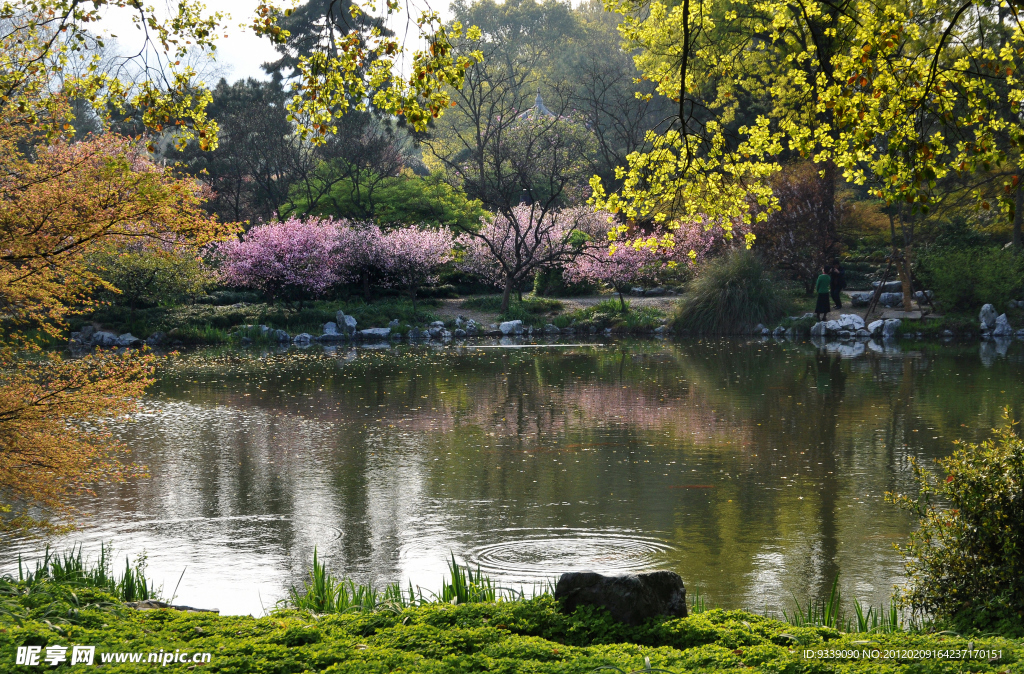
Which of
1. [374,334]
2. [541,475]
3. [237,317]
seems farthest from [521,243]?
[541,475]

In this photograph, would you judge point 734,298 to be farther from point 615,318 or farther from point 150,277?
point 150,277

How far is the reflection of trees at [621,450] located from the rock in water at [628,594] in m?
1.48

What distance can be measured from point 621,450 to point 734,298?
17036 mm

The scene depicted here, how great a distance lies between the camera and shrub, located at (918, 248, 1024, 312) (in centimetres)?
2519

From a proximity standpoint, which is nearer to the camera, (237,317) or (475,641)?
(475,641)

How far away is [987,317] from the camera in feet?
82.4

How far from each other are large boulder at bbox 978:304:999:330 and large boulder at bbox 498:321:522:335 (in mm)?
13224

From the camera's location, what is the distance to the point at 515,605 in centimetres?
479

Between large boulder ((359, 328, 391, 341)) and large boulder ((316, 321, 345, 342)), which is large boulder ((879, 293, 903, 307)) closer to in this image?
large boulder ((359, 328, 391, 341))

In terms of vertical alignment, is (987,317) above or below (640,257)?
below

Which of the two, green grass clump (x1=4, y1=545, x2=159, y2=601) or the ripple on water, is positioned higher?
green grass clump (x1=4, y1=545, x2=159, y2=601)

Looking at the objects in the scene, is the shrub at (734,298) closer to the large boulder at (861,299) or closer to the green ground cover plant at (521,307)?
the large boulder at (861,299)

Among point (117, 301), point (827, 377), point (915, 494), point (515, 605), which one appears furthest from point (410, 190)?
point (515, 605)

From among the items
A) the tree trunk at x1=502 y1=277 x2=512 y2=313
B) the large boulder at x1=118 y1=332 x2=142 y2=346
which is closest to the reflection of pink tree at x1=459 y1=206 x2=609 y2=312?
the tree trunk at x1=502 y1=277 x2=512 y2=313
